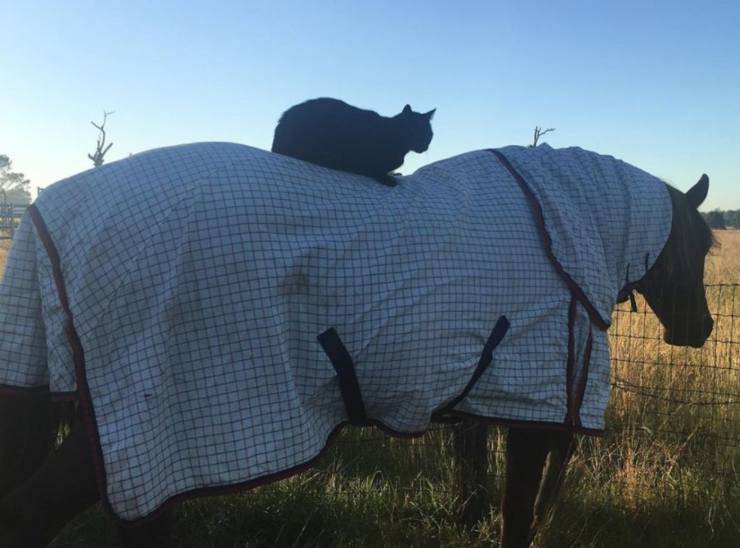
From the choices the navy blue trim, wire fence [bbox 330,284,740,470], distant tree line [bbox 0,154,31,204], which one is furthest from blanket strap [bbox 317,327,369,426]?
distant tree line [bbox 0,154,31,204]

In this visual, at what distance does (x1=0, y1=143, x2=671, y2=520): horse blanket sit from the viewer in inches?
60.6

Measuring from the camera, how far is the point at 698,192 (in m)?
2.75

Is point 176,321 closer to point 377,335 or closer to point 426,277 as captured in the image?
point 377,335

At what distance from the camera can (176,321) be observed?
1562 millimetres

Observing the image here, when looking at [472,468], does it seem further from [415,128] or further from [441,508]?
[415,128]

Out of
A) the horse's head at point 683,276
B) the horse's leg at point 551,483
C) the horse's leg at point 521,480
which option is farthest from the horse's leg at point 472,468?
the horse's head at point 683,276

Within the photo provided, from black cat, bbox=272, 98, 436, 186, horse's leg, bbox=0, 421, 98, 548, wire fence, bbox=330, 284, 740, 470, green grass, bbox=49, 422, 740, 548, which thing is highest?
black cat, bbox=272, 98, 436, 186

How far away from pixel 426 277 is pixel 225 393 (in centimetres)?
67

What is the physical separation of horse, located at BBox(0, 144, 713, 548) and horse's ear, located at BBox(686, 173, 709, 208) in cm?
41

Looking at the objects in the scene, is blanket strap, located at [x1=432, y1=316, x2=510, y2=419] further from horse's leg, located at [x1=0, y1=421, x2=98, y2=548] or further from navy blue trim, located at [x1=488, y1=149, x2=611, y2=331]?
horse's leg, located at [x1=0, y1=421, x2=98, y2=548]

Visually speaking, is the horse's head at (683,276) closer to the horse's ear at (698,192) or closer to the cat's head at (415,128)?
the horse's ear at (698,192)

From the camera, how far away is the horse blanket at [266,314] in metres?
1.54

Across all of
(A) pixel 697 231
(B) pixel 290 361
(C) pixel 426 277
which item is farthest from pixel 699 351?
(B) pixel 290 361

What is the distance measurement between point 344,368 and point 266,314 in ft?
0.93
